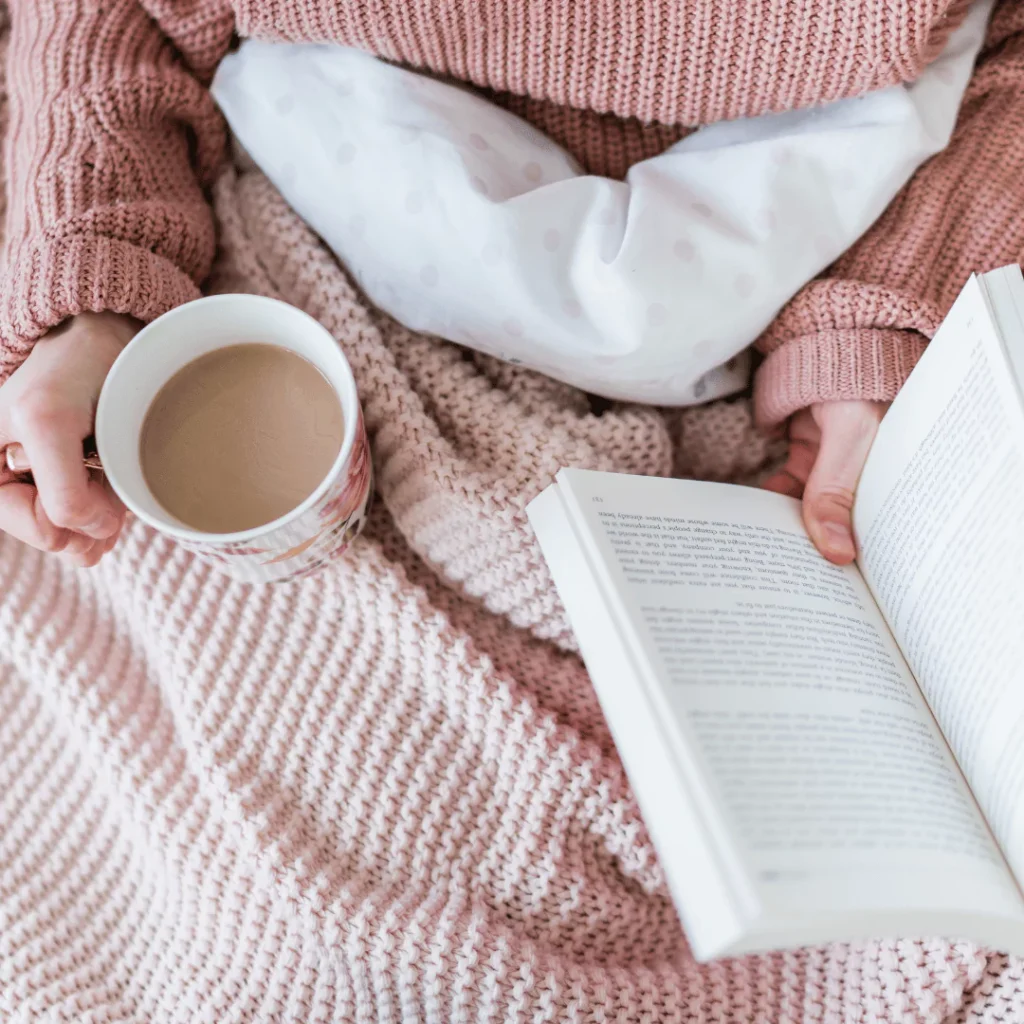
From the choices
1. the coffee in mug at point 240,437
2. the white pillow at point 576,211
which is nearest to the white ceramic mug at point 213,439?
the coffee in mug at point 240,437

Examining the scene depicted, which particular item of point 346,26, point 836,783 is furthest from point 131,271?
point 836,783

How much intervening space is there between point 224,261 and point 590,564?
0.40 m

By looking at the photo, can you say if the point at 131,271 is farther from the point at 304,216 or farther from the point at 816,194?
the point at 816,194

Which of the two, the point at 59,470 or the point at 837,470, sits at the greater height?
the point at 837,470

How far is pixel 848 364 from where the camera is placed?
61cm

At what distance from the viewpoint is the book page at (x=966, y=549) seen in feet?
1.56

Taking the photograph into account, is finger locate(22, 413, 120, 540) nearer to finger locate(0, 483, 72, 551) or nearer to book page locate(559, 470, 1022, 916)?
finger locate(0, 483, 72, 551)

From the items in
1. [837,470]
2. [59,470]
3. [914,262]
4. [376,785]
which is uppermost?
[914,262]

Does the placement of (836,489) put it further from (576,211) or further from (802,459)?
(576,211)

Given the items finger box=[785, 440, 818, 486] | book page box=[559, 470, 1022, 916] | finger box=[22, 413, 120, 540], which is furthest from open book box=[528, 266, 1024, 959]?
finger box=[22, 413, 120, 540]

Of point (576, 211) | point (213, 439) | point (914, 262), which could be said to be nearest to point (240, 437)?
point (213, 439)

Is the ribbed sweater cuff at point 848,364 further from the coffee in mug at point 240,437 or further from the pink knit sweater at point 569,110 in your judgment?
the coffee in mug at point 240,437

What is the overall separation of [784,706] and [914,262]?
0.36 m

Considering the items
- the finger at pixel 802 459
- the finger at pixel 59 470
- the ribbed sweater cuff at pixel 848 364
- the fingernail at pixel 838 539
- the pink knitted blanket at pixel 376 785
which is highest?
the ribbed sweater cuff at pixel 848 364
